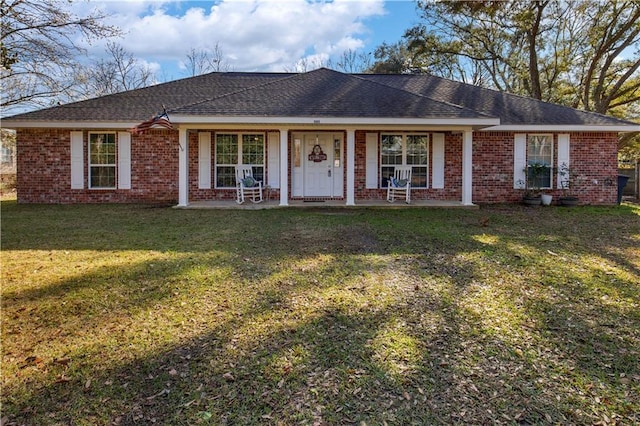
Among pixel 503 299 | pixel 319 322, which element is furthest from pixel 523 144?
pixel 319 322

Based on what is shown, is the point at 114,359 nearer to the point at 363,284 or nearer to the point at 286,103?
the point at 363,284

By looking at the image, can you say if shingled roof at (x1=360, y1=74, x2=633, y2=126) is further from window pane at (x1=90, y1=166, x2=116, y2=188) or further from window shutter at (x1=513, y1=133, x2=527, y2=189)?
window pane at (x1=90, y1=166, x2=116, y2=188)

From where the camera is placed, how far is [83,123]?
11.9 meters

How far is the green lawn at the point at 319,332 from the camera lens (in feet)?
8.02

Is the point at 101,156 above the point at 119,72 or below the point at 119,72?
below

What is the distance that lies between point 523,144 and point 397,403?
1218 centimetres

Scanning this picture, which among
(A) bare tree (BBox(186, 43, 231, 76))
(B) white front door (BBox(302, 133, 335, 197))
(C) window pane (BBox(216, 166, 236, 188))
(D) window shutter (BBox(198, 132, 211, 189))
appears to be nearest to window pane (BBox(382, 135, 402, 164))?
(B) white front door (BBox(302, 133, 335, 197))

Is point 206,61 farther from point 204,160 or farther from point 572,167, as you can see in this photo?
point 572,167

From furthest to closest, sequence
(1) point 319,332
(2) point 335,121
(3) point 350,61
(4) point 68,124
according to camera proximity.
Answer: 1. (3) point 350,61
2. (4) point 68,124
3. (2) point 335,121
4. (1) point 319,332

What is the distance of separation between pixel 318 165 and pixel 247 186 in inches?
91.6

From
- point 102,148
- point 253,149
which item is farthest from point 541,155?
point 102,148

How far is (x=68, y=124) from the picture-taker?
11906mm

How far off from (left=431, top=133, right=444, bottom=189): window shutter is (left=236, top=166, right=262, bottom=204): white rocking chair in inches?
209

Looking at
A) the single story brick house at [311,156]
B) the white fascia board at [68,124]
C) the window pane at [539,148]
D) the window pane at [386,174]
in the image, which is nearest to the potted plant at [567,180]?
the single story brick house at [311,156]
